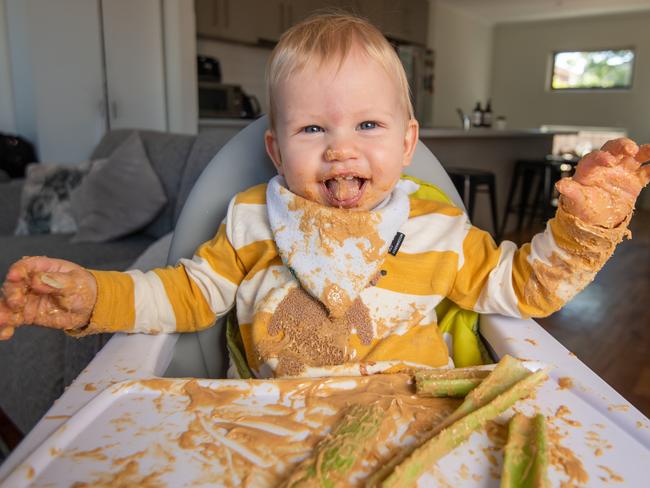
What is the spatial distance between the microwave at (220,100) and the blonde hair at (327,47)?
3324 millimetres

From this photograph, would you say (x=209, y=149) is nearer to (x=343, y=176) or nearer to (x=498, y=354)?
(x=343, y=176)

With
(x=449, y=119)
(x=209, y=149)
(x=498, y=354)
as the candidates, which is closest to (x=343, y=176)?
(x=498, y=354)

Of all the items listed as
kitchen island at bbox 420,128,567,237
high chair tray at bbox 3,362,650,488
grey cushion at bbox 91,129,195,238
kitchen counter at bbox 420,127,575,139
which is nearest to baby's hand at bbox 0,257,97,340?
high chair tray at bbox 3,362,650,488

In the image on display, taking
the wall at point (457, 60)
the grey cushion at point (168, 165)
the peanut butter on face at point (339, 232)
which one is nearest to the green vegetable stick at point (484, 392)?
the peanut butter on face at point (339, 232)

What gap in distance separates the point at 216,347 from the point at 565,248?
559 millimetres

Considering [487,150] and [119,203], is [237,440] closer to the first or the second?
[119,203]

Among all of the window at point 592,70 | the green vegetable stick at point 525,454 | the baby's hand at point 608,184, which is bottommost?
the green vegetable stick at point 525,454

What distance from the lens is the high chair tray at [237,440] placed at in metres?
0.47

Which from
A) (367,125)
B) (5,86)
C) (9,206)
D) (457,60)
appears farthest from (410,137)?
(457,60)

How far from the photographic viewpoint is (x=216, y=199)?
97 cm

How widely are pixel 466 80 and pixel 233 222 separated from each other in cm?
771

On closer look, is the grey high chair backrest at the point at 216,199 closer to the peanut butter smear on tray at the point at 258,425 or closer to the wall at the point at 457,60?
the peanut butter smear on tray at the point at 258,425

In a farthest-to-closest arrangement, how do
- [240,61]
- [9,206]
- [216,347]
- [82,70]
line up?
[240,61] → [82,70] → [9,206] → [216,347]

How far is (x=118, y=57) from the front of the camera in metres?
3.80
